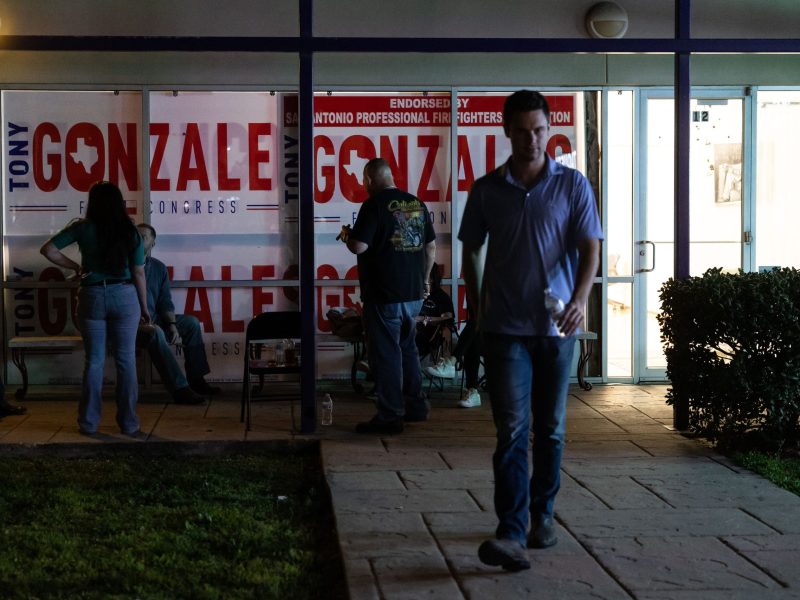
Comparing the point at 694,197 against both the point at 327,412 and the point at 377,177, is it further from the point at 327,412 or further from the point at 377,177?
the point at 327,412

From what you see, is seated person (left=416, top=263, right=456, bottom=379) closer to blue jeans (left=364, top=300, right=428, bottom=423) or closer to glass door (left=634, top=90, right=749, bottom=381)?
blue jeans (left=364, top=300, right=428, bottom=423)

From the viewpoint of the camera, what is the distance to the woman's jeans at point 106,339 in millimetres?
7613

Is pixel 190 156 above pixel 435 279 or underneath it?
above

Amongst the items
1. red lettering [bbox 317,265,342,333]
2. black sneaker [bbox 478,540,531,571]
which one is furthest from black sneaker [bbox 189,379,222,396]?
black sneaker [bbox 478,540,531,571]

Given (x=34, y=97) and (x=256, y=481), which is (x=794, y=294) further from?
(x=34, y=97)

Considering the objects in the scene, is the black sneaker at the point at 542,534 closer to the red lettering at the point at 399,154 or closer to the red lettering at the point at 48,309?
the red lettering at the point at 399,154

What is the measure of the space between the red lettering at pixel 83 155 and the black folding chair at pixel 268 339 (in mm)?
2365

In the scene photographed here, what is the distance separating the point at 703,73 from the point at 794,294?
3861 mm

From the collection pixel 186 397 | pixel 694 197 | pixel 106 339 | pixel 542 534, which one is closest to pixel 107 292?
pixel 106 339

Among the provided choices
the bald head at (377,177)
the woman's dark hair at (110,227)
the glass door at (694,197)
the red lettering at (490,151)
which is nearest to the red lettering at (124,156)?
the woman's dark hair at (110,227)

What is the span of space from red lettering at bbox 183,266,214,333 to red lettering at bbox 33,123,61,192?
4.61ft

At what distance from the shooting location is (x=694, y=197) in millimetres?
10375

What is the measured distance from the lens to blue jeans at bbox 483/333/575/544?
473 centimetres

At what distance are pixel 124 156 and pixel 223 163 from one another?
0.85m
